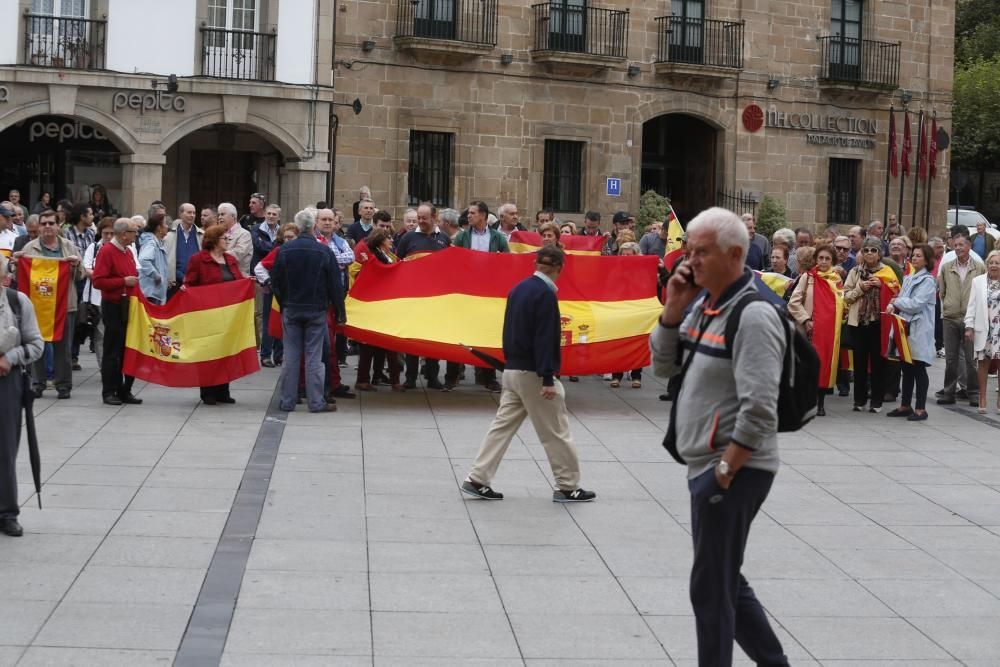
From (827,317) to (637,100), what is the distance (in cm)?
1778

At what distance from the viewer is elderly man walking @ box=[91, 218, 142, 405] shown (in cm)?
1412

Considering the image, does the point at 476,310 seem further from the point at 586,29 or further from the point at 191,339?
the point at 586,29

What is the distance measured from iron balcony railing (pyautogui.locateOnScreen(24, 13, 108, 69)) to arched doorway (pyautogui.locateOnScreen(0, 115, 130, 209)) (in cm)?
170

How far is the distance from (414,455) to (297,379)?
2.53m

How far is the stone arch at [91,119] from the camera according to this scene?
86.2 feet

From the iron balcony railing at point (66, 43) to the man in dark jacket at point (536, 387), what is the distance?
18702 millimetres


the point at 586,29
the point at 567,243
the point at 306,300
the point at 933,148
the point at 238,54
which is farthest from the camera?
the point at 933,148

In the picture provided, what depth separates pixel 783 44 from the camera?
3428 cm

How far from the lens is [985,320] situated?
51.7 feet

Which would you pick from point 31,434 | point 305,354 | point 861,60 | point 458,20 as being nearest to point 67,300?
point 305,354

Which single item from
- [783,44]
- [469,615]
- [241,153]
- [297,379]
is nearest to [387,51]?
[241,153]

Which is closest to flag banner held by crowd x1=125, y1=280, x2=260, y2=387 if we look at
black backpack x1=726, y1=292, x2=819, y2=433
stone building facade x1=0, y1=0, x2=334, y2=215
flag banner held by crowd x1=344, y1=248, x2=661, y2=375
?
flag banner held by crowd x1=344, y1=248, x2=661, y2=375

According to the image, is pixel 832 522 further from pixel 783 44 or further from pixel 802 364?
pixel 783 44

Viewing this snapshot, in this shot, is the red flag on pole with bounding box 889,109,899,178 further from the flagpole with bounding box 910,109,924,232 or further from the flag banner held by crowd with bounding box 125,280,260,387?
the flag banner held by crowd with bounding box 125,280,260,387
